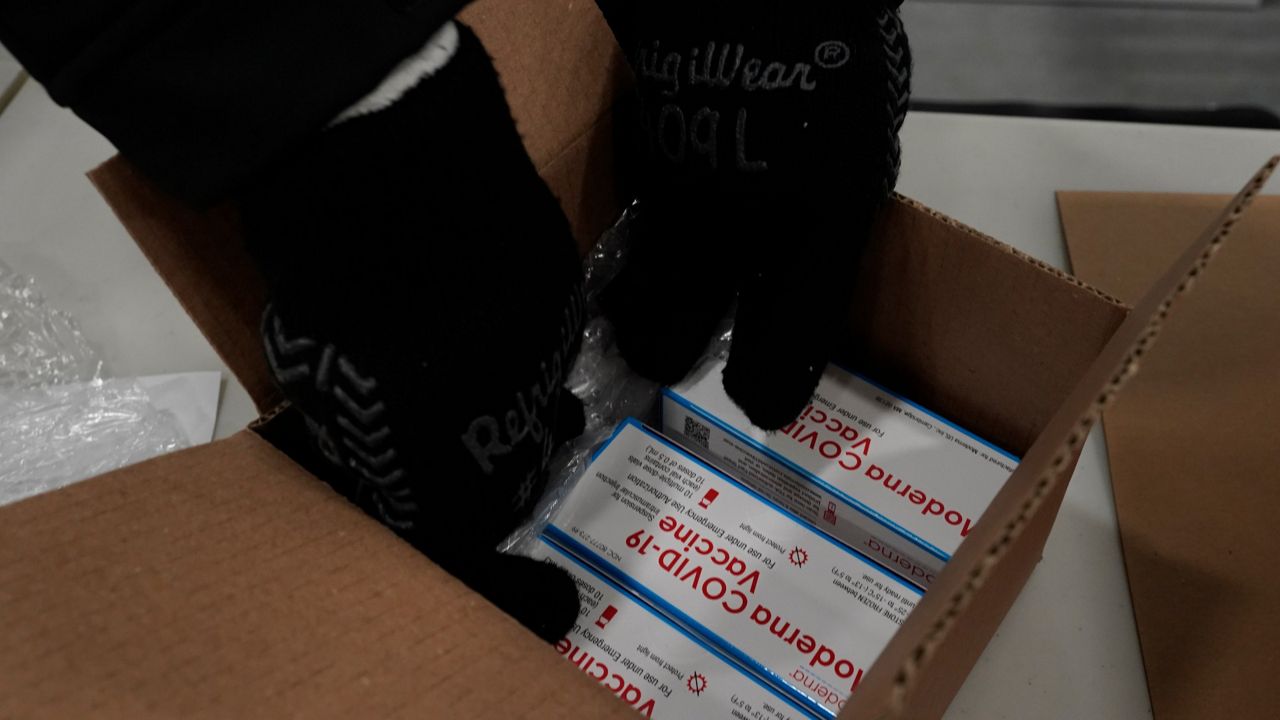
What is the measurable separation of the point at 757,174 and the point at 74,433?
53 cm

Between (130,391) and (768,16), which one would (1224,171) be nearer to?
(768,16)

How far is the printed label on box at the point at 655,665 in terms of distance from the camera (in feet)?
1.68

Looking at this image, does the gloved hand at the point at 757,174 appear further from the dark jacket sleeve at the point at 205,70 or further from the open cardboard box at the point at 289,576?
the dark jacket sleeve at the point at 205,70

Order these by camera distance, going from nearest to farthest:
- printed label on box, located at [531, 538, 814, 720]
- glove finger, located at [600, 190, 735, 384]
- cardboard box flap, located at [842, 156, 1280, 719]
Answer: cardboard box flap, located at [842, 156, 1280, 719] → printed label on box, located at [531, 538, 814, 720] → glove finger, located at [600, 190, 735, 384]

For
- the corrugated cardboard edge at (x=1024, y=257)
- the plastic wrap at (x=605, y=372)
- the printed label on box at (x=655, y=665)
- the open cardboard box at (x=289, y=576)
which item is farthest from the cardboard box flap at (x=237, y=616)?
the corrugated cardboard edge at (x=1024, y=257)

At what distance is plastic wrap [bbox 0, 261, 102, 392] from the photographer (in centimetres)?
73

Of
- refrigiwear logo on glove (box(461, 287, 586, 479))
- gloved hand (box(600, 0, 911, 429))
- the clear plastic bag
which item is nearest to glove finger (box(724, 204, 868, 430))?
gloved hand (box(600, 0, 911, 429))

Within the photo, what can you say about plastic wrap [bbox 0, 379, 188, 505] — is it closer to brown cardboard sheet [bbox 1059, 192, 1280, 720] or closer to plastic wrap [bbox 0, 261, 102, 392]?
plastic wrap [bbox 0, 261, 102, 392]

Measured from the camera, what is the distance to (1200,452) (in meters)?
0.68

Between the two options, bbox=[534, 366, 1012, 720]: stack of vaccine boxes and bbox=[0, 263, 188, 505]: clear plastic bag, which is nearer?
bbox=[534, 366, 1012, 720]: stack of vaccine boxes

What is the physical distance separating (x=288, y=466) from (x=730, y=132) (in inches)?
12.0

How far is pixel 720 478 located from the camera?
0.60 m

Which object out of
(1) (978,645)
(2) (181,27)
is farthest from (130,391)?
(1) (978,645)

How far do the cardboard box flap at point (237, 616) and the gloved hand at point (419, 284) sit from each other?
5 cm
